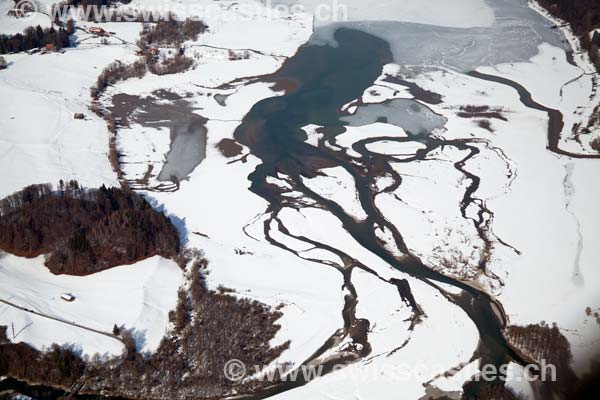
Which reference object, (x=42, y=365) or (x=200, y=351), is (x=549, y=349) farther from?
(x=42, y=365)

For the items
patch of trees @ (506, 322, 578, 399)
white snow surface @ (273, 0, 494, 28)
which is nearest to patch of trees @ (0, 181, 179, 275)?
patch of trees @ (506, 322, 578, 399)

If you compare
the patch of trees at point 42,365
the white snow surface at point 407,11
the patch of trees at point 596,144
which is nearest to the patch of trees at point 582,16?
the white snow surface at point 407,11

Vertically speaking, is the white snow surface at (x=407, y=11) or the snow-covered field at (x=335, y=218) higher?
the white snow surface at (x=407, y=11)

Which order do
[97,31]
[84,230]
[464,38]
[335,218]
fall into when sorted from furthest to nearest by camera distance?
[464,38], [97,31], [335,218], [84,230]

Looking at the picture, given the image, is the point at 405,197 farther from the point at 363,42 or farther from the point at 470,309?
the point at 363,42

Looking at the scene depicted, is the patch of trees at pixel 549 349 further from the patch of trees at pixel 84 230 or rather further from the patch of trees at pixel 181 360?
the patch of trees at pixel 84 230

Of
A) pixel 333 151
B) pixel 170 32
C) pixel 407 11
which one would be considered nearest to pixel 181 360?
pixel 333 151
